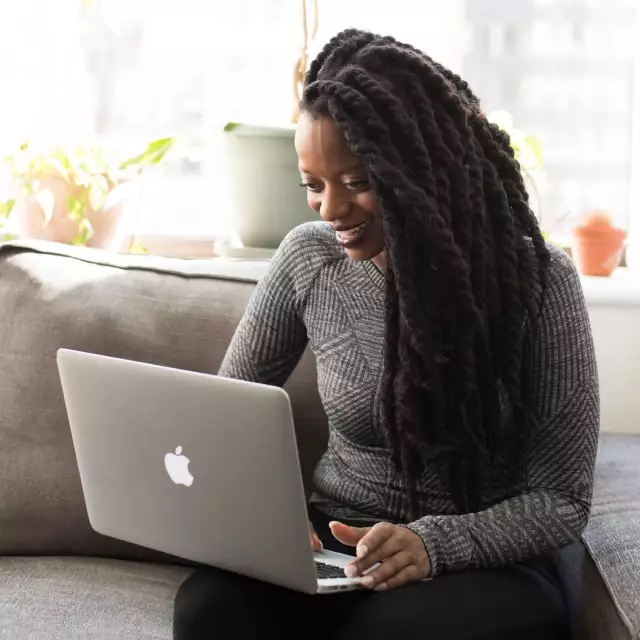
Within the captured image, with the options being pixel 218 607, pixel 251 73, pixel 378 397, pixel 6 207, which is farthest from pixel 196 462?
pixel 251 73

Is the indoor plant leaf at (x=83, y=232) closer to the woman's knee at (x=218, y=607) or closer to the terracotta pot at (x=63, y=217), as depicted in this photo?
the terracotta pot at (x=63, y=217)

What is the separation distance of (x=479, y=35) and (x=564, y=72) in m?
0.19

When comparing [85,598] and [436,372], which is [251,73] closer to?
[436,372]

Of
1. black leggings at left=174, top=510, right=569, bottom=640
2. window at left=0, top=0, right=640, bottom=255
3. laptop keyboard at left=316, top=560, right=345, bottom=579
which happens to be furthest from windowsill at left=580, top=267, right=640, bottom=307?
laptop keyboard at left=316, top=560, right=345, bottom=579

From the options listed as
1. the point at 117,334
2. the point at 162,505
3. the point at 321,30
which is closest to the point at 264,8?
the point at 321,30

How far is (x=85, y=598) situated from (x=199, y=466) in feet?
1.17

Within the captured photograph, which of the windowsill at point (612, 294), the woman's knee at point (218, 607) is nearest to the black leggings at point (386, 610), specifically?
the woman's knee at point (218, 607)

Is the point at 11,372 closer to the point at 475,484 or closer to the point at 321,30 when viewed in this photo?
the point at 475,484

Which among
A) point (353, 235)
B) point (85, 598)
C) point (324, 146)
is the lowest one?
point (85, 598)

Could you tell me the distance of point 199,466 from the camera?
100cm

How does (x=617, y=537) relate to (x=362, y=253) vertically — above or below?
below

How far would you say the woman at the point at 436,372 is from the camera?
1091mm

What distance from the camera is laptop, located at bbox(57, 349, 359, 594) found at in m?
0.96

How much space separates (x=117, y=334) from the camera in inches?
56.3
